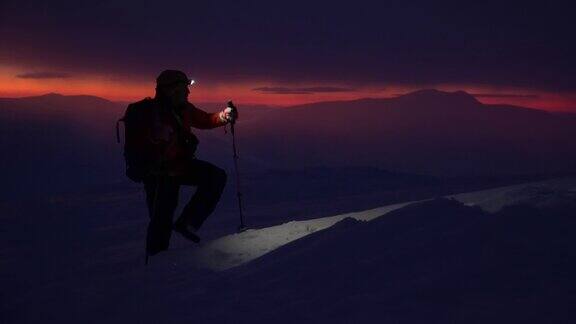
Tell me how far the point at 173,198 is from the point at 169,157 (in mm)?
456

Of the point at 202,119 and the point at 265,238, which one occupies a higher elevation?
the point at 202,119

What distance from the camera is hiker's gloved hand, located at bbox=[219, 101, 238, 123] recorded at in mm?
6266

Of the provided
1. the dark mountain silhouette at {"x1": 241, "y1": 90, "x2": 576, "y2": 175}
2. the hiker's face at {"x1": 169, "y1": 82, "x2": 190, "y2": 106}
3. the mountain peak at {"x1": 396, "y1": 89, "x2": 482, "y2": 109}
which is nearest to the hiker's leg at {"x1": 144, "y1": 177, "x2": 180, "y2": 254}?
the hiker's face at {"x1": 169, "y1": 82, "x2": 190, "y2": 106}

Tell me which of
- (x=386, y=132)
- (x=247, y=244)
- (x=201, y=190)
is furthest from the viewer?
(x=386, y=132)

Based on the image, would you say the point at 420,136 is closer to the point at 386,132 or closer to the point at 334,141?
the point at 386,132

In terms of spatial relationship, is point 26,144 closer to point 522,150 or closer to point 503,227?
point 503,227

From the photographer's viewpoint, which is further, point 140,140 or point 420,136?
point 420,136

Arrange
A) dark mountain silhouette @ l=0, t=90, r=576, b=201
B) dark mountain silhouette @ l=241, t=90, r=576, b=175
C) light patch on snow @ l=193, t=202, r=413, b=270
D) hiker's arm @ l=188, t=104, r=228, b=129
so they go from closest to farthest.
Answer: light patch on snow @ l=193, t=202, r=413, b=270, hiker's arm @ l=188, t=104, r=228, b=129, dark mountain silhouette @ l=0, t=90, r=576, b=201, dark mountain silhouette @ l=241, t=90, r=576, b=175

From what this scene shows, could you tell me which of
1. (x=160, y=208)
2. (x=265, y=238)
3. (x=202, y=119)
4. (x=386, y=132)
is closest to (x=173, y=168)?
(x=160, y=208)

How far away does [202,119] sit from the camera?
6320mm

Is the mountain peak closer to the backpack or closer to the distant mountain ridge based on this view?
the distant mountain ridge

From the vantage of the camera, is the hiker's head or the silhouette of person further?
the hiker's head

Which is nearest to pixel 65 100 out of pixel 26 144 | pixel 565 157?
pixel 26 144

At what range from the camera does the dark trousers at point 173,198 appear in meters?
5.95
